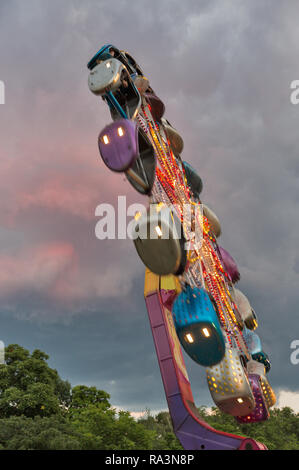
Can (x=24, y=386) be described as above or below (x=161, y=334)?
above

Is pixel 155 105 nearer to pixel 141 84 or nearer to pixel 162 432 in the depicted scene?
pixel 141 84

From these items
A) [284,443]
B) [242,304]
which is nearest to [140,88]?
[242,304]

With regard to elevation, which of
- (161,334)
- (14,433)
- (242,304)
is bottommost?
(14,433)

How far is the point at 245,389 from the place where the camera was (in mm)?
10195

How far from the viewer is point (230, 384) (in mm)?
10109

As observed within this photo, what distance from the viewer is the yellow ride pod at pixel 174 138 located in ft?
50.5

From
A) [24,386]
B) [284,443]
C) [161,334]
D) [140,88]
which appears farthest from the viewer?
[284,443]

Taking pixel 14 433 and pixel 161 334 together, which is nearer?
pixel 161 334

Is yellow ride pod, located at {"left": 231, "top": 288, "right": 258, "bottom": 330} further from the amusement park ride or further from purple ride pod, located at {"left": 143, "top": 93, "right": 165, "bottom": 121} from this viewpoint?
purple ride pod, located at {"left": 143, "top": 93, "right": 165, "bottom": 121}

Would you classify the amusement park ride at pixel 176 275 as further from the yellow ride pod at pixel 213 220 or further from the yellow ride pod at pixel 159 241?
the yellow ride pod at pixel 213 220

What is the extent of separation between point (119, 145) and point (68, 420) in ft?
56.5

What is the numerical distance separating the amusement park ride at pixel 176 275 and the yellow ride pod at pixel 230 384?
3cm

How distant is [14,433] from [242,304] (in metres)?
11.2
